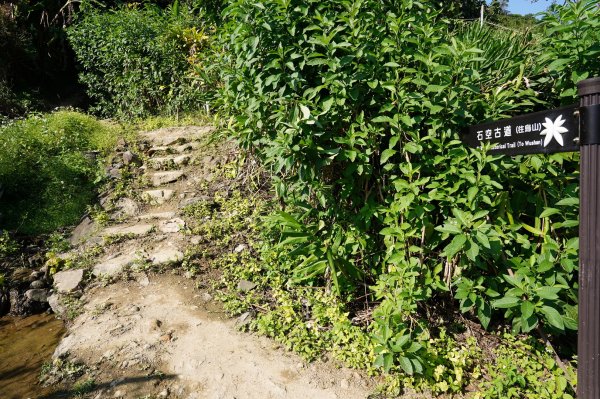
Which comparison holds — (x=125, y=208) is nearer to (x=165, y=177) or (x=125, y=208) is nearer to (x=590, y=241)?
(x=165, y=177)

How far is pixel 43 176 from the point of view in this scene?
6004 millimetres

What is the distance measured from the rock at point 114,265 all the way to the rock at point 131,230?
0.42 meters

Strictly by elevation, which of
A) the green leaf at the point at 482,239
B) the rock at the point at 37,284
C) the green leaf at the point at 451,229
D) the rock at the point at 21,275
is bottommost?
the rock at the point at 37,284

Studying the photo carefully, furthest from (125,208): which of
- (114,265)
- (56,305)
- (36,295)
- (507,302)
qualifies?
(507,302)

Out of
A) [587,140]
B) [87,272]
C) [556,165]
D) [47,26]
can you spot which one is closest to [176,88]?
[87,272]

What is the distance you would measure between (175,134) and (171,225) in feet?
8.78

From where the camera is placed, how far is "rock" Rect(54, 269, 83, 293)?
4.14 meters

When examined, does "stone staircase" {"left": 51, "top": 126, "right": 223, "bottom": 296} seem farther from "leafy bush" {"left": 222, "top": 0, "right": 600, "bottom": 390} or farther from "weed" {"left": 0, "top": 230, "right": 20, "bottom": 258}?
"leafy bush" {"left": 222, "top": 0, "right": 600, "bottom": 390}

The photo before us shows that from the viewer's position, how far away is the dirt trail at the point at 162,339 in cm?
283

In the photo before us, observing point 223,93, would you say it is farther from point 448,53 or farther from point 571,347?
point 571,347

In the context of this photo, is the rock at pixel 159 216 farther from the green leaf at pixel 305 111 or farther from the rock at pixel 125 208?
the green leaf at pixel 305 111

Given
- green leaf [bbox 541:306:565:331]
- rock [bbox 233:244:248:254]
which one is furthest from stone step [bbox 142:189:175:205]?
green leaf [bbox 541:306:565:331]

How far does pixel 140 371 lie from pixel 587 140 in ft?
10.1

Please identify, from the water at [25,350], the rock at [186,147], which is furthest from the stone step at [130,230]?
the rock at [186,147]
